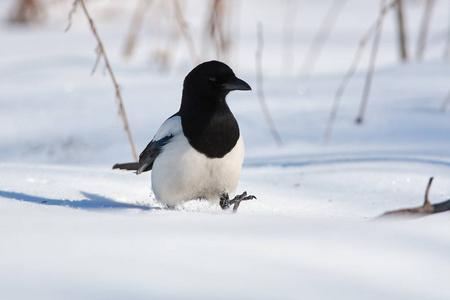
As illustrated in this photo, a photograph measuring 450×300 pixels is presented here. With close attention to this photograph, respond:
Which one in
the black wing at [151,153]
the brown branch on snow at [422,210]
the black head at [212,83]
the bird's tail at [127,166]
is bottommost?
the bird's tail at [127,166]

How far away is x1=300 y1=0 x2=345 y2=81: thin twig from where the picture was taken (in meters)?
7.66

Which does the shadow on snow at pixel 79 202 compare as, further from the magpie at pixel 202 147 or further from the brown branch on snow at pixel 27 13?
the brown branch on snow at pixel 27 13

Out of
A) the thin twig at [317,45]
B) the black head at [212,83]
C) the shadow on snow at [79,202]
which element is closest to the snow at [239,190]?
the shadow on snow at [79,202]

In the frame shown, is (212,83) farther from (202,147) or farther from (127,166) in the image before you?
(127,166)

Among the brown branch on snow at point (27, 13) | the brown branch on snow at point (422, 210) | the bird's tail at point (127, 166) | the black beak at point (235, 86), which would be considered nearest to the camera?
the brown branch on snow at point (422, 210)

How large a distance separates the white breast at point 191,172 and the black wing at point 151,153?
60 millimetres

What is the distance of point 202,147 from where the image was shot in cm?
242

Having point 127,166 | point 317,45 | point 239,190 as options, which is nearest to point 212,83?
point 239,190

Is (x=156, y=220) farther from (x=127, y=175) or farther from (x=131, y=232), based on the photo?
(x=127, y=175)

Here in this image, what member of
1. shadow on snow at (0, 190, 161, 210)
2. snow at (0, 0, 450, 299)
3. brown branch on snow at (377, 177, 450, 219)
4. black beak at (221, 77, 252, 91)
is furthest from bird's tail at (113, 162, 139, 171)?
brown branch on snow at (377, 177, 450, 219)

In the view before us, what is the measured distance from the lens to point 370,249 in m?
1.62

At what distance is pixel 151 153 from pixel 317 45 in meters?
6.33

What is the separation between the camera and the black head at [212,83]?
8.33ft

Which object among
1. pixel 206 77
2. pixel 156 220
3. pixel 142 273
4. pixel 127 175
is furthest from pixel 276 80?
pixel 142 273
